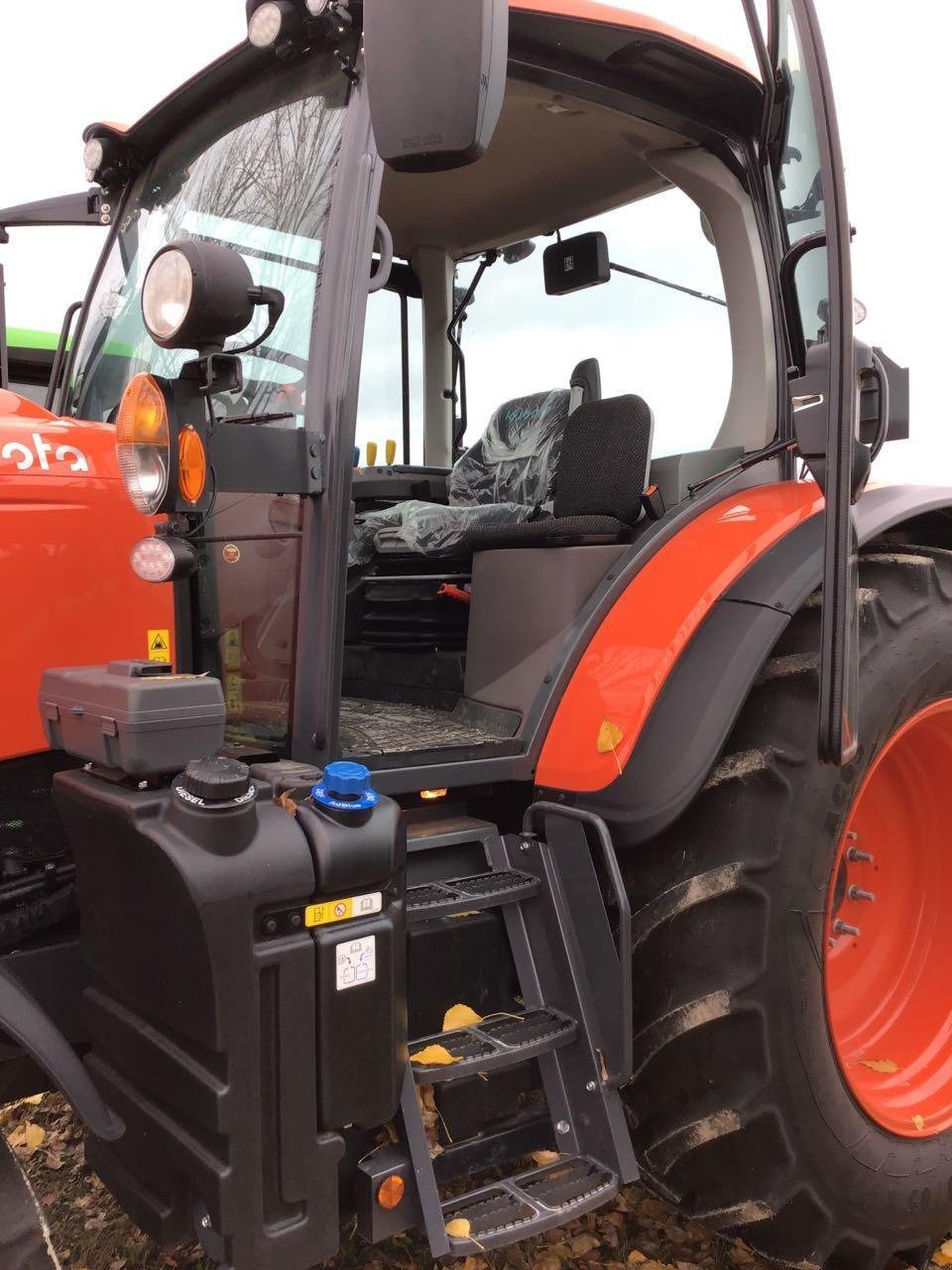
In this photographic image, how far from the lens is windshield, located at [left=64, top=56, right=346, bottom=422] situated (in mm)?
1984

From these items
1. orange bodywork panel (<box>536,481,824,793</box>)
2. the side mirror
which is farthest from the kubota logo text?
orange bodywork panel (<box>536,481,824,793</box>)

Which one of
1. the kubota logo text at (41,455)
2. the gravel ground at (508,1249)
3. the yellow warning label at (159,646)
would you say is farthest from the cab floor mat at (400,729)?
the gravel ground at (508,1249)

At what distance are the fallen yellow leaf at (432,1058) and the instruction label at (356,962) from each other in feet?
0.98

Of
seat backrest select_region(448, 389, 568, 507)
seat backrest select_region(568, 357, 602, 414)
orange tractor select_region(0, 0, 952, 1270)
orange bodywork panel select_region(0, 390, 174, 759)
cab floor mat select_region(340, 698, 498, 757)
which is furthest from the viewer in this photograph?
seat backrest select_region(448, 389, 568, 507)

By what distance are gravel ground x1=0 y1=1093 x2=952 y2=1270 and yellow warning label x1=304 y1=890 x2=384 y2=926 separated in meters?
1.05

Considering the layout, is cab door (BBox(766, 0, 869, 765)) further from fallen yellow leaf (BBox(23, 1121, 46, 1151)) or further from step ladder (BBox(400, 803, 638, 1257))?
fallen yellow leaf (BBox(23, 1121, 46, 1151))

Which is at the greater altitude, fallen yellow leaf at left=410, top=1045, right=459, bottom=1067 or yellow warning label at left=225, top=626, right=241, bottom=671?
yellow warning label at left=225, top=626, right=241, bottom=671

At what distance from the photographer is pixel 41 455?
1844 millimetres

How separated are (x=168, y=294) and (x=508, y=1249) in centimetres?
204

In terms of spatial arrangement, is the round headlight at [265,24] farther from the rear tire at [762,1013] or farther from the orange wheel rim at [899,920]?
the orange wheel rim at [899,920]

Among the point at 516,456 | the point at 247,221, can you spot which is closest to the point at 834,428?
the point at 247,221

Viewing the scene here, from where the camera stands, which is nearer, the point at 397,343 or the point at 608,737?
the point at 608,737

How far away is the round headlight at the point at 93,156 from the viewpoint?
2504 mm

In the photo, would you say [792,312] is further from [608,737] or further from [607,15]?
[608,737]
